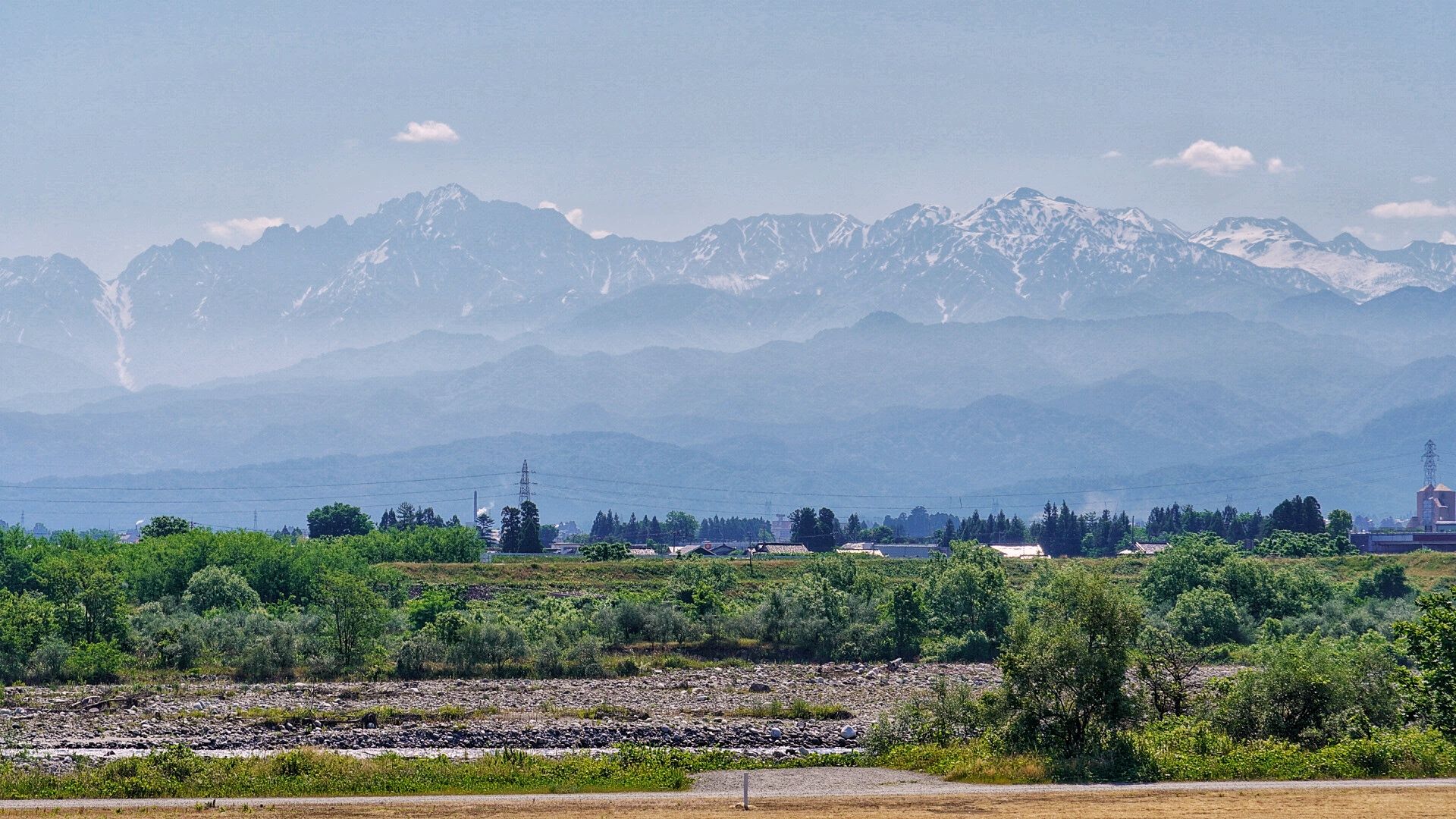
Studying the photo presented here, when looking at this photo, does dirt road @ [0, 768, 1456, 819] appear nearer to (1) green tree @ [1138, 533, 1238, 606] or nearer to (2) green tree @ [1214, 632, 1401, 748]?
(2) green tree @ [1214, 632, 1401, 748]

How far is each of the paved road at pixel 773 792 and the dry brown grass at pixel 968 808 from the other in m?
0.47

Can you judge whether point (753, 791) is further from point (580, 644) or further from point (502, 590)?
point (502, 590)

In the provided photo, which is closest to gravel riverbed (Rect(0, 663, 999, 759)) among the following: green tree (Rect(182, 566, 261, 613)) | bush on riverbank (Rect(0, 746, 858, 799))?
bush on riverbank (Rect(0, 746, 858, 799))

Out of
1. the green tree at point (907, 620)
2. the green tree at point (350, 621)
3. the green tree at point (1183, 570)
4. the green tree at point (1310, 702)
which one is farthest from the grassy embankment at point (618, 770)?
the green tree at point (1183, 570)

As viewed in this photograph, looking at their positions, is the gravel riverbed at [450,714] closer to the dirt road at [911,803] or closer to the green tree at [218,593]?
the dirt road at [911,803]

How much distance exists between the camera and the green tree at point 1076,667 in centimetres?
4800

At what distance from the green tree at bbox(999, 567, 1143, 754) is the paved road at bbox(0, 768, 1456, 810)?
2.87 meters

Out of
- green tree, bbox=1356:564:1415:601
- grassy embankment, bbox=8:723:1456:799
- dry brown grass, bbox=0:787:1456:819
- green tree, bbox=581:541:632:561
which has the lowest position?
dry brown grass, bbox=0:787:1456:819

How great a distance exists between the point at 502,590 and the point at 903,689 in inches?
2463

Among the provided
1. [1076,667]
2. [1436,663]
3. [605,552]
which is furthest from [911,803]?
[605,552]

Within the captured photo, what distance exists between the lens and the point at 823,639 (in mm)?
101562

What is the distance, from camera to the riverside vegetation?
159ft

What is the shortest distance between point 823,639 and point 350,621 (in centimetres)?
3327

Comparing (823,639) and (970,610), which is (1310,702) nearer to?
(823,639)
